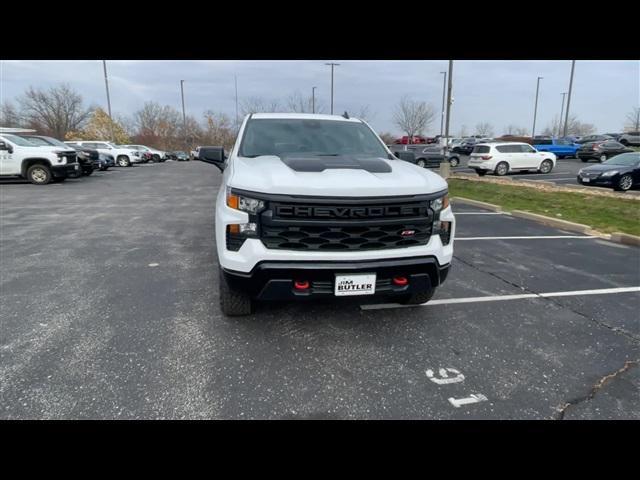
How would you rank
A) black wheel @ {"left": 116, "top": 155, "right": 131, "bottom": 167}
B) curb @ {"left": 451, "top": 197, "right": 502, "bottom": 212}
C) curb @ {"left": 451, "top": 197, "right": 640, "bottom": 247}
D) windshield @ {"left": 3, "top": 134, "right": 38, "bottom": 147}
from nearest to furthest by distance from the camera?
curb @ {"left": 451, "top": 197, "right": 640, "bottom": 247}, curb @ {"left": 451, "top": 197, "right": 502, "bottom": 212}, windshield @ {"left": 3, "top": 134, "right": 38, "bottom": 147}, black wheel @ {"left": 116, "top": 155, "right": 131, "bottom": 167}

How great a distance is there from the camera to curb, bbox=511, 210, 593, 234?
7.31 meters

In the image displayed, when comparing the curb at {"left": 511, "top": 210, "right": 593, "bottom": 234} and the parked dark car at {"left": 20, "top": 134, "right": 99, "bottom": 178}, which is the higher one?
the parked dark car at {"left": 20, "top": 134, "right": 99, "bottom": 178}

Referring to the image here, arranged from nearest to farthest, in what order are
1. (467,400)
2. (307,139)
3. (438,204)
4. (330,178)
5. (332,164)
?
(467,400) → (330,178) → (438,204) → (332,164) → (307,139)

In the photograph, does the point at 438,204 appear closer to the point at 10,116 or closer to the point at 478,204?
the point at 478,204

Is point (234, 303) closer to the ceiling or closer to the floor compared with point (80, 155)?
closer to the floor

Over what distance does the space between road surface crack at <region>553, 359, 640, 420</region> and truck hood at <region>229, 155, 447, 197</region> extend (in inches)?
67.9

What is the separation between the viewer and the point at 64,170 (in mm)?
14258

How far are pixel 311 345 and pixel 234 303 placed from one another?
81 centimetres

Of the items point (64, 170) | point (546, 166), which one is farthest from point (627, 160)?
point (64, 170)

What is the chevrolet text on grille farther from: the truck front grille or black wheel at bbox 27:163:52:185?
black wheel at bbox 27:163:52:185

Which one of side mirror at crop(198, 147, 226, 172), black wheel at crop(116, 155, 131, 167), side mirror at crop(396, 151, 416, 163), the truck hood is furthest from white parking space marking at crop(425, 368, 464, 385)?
black wheel at crop(116, 155, 131, 167)

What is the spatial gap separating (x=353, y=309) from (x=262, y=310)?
35.8 inches

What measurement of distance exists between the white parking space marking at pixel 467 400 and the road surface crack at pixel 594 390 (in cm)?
42
